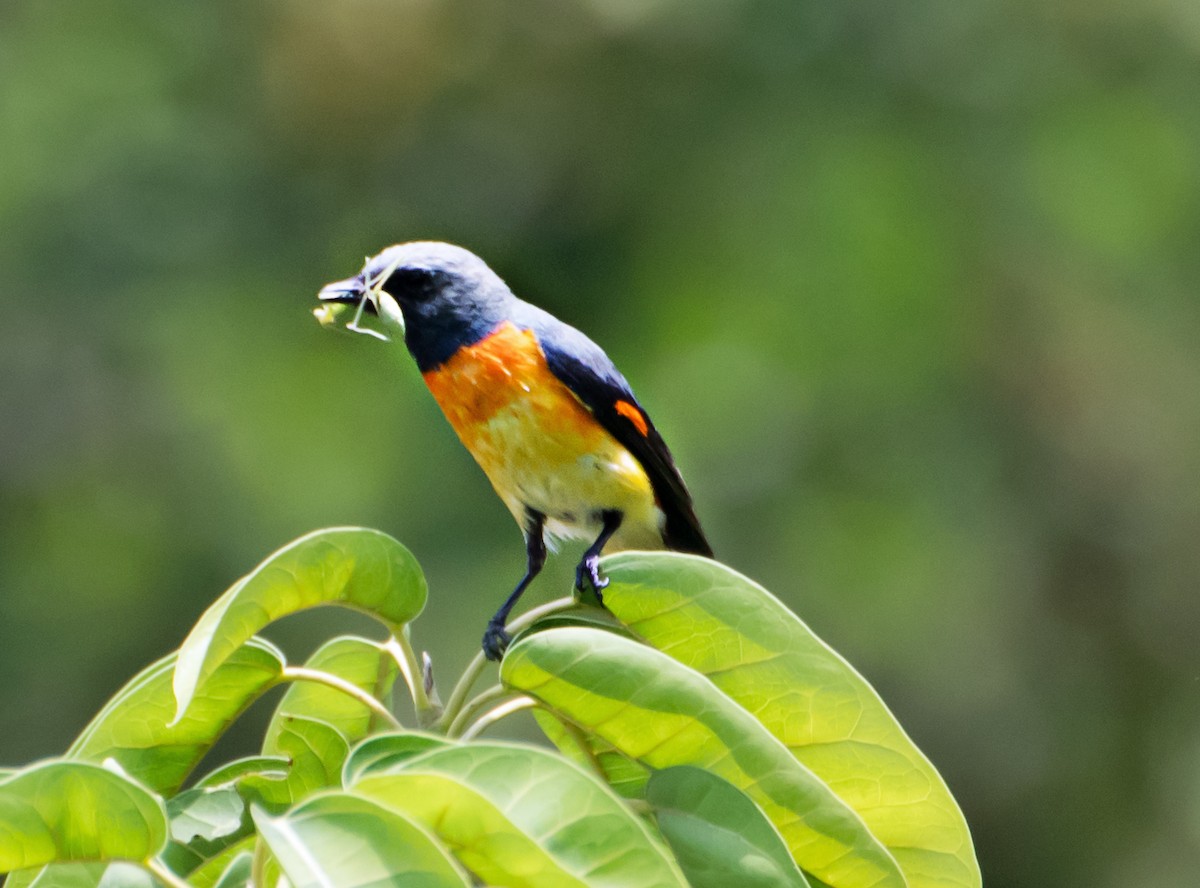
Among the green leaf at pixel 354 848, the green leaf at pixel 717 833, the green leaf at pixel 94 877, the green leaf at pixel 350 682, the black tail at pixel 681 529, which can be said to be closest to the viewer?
the green leaf at pixel 354 848

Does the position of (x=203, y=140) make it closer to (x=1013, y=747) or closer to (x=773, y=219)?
(x=773, y=219)

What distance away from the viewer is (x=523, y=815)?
1.36m

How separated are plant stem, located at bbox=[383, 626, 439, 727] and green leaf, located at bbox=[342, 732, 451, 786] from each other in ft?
1.21

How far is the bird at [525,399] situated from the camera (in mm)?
3115

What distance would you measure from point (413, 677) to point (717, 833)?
518 mm

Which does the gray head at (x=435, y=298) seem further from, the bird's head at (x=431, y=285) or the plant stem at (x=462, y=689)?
the plant stem at (x=462, y=689)

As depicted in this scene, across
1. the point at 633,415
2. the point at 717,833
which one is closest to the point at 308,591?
the point at 717,833

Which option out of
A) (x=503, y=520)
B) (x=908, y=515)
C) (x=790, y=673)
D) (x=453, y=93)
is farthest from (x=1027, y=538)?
(x=790, y=673)

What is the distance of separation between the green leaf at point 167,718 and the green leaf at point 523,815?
57 cm

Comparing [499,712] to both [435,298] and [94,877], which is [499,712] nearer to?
[94,877]

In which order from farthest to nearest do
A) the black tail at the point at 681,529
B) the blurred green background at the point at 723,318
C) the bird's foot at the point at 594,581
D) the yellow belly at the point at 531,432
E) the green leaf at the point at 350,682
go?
the blurred green background at the point at 723,318
the black tail at the point at 681,529
the yellow belly at the point at 531,432
the green leaf at the point at 350,682
the bird's foot at the point at 594,581

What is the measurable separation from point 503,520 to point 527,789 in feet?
19.1

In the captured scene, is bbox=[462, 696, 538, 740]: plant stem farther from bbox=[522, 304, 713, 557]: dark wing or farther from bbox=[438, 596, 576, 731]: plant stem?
bbox=[522, 304, 713, 557]: dark wing

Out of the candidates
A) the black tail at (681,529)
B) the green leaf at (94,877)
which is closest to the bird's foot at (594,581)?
the green leaf at (94,877)
